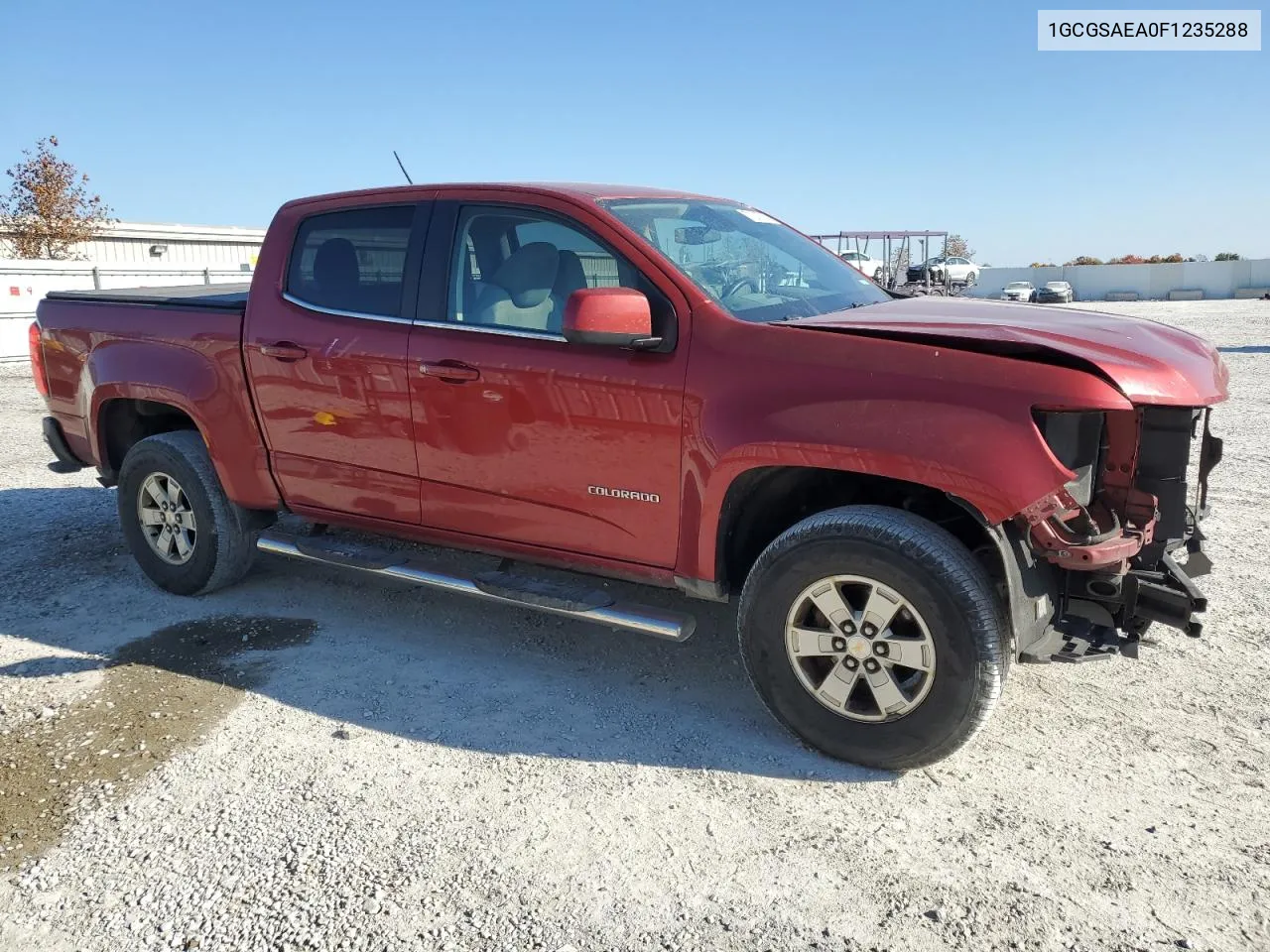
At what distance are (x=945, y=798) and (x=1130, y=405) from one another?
1352 millimetres

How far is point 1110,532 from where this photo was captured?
3.05m

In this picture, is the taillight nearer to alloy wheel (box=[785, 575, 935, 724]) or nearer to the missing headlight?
alloy wheel (box=[785, 575, 935, 724])

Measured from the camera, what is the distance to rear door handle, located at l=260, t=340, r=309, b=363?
427cm

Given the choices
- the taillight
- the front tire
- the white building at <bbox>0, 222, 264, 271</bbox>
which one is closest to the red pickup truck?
the front tire

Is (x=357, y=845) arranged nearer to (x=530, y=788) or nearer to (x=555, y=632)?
(x=530, y=788)

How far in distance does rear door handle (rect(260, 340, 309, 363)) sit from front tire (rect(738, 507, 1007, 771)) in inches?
90.7

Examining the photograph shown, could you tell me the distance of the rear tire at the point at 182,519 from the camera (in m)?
4.79

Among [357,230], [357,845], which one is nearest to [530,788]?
[357,845]

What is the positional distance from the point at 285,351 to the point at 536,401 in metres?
1.40

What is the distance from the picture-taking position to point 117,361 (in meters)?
4.87

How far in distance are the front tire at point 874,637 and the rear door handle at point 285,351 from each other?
7.56ft

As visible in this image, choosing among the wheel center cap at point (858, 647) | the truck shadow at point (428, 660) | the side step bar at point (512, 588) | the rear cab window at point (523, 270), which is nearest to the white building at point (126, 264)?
the truck shadow at point (428, 660)

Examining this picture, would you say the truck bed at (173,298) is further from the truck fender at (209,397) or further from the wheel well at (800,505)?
the wheel well at (800,505)

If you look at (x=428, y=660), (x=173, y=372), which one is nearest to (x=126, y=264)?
(x=173, y=372)
